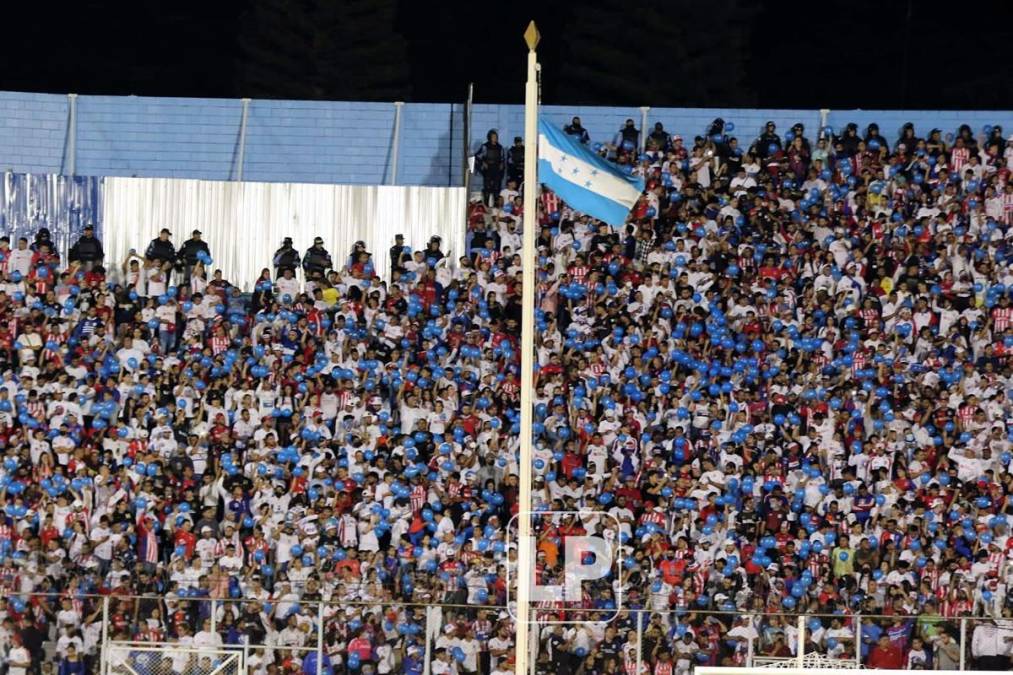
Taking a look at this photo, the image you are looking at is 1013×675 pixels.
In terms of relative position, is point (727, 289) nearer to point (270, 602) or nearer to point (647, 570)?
point (647, 570)

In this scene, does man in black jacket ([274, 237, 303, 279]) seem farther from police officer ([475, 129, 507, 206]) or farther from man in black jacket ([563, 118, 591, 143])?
man in black jacket ([563, 118, 591, 143])

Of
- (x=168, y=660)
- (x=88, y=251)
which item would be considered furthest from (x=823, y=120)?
(x=168, y=660)

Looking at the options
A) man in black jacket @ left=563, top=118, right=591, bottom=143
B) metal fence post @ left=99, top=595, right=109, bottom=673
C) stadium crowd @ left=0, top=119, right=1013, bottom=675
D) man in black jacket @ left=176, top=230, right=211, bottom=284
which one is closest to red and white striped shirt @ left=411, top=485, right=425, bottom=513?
stadium crowd @ left=0, top=119, right=1013, bottom=675

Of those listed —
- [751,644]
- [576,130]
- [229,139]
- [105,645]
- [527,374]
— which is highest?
[229,139]

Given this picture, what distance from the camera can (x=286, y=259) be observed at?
30.9m

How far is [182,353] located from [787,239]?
8811mm

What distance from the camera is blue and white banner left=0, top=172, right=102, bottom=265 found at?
1248 inches

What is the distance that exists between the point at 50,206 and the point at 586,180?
1611 centimetres

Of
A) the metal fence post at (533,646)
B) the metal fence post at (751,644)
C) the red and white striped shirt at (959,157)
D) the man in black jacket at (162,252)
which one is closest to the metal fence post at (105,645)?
the metal fence post at (533,646)

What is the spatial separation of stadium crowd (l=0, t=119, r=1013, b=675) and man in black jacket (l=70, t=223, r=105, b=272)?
0.36 metres

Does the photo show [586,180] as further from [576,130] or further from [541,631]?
[576,130]

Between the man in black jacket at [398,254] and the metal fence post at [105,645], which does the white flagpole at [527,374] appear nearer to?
the metal fence post at [105,645]

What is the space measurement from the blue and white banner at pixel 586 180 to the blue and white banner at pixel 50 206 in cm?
1543

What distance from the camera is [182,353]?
28.9 m
